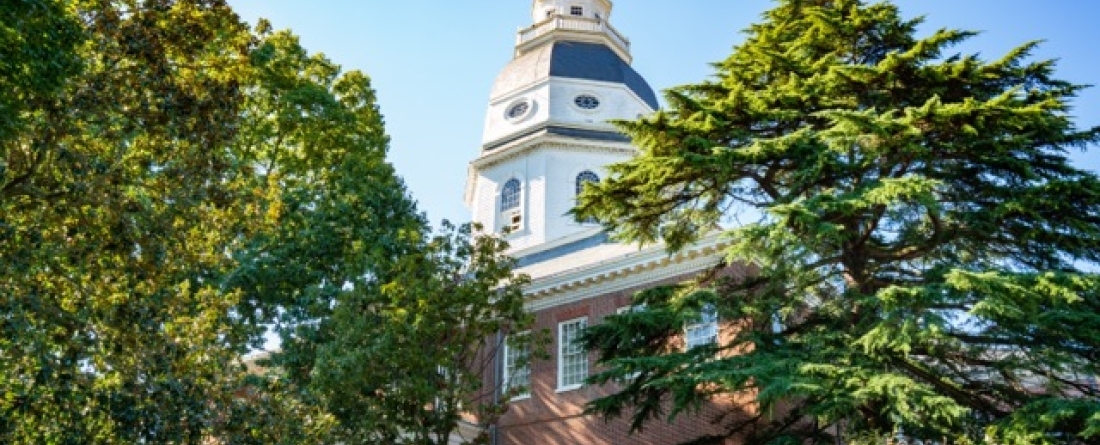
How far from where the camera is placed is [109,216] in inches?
402

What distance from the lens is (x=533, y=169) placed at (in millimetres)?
29516

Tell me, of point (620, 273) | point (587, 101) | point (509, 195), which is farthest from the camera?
point (587, 101)

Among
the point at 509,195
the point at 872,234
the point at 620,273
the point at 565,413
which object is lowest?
the point at 565,413

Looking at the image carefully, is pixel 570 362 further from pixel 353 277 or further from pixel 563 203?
pixel 563 203

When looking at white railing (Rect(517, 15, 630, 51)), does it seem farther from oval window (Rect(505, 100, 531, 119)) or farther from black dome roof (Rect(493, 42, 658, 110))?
oval window (Rect(505, 100, 531, 119))

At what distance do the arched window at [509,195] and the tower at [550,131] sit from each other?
3 centimetres

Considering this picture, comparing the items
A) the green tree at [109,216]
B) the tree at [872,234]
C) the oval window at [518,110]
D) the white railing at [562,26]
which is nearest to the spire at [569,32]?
the white railing at [562,26]

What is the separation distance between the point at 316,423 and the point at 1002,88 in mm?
11604

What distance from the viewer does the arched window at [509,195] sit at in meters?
29.7

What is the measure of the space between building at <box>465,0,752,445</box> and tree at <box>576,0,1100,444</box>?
2.94 m

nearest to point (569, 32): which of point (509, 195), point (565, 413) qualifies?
point (509, 195)

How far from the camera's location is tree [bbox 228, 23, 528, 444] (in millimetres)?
16734

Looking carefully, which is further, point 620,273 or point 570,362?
point 570,362

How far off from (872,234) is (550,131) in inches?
578
